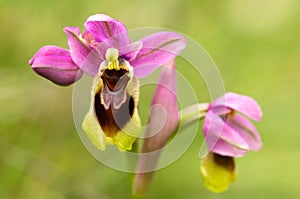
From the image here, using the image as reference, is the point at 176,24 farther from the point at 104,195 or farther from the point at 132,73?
the point at 132,73

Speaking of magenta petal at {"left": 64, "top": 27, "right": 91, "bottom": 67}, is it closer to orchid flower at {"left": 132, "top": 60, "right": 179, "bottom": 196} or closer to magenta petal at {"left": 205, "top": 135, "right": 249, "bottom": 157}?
orchid flower at {"left": 132, "top": 60, "right": 179, "bottom": 196}

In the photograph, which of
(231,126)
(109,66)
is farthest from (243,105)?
(109,66)

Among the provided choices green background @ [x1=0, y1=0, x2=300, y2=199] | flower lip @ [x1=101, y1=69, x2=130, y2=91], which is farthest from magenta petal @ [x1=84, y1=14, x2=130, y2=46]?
green background @ [x1=0, y1=0, x2=300, y2=199]

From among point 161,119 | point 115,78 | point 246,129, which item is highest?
point 115,78

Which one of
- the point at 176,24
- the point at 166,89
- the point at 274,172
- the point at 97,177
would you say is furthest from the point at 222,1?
the point at 166,89

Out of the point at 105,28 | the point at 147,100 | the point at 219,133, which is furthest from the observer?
the point at 147,100

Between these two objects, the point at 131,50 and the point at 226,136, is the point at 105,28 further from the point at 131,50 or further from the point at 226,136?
the point at 226,136

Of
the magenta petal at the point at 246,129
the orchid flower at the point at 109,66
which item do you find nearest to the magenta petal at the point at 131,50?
the orchid flower at the point at 109,66
